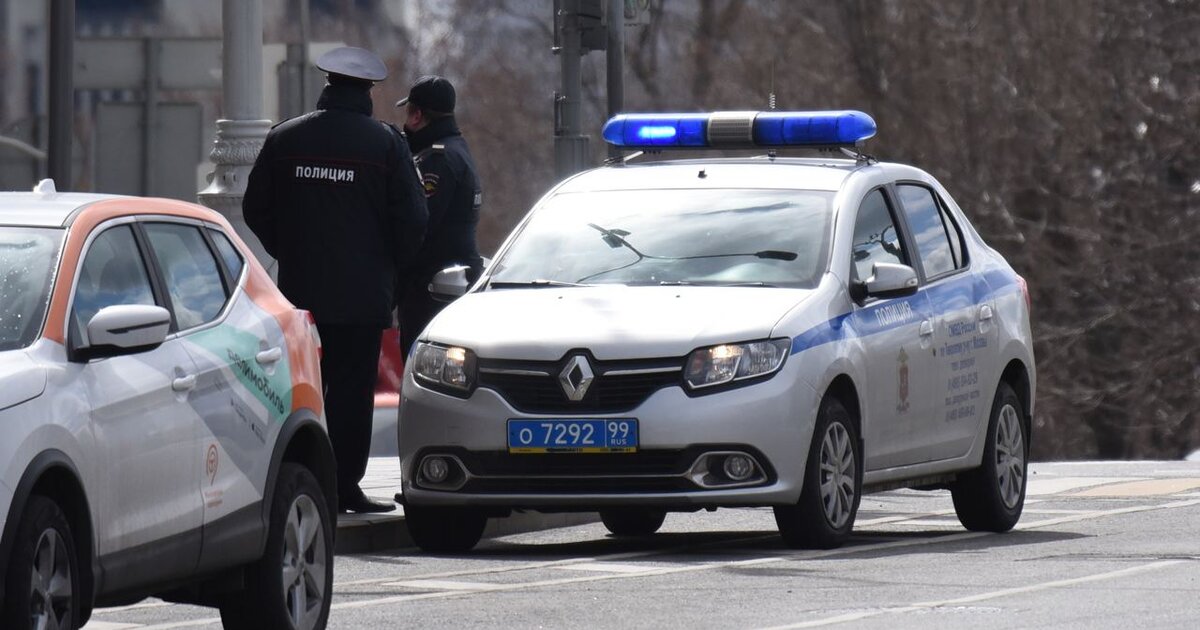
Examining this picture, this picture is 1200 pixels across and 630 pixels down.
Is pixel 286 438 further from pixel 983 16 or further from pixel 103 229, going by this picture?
pixel 983 16

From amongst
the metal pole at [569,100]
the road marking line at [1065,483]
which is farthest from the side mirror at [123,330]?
the road marking line at [1065,483]

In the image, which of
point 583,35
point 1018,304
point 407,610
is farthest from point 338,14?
point 407,610

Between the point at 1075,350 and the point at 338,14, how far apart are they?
12708mm

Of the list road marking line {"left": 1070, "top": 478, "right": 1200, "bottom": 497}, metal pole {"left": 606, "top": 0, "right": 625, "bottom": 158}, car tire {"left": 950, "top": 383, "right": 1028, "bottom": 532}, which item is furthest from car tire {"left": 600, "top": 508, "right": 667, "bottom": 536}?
road marking line {"left": 1070, "top": 478, "right": 1200, "bottom": 497}

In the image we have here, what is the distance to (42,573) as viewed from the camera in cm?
701

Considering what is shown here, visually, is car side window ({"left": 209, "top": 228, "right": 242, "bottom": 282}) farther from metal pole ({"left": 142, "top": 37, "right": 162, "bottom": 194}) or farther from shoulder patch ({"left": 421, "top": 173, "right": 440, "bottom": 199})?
metal pole ({"left": 142, "top": 37, "right": 162, "bottom": 194})

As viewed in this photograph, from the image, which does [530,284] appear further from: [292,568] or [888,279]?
[292,568]

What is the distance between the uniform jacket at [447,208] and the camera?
1315 cm

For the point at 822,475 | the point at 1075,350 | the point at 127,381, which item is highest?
the point at 127,381

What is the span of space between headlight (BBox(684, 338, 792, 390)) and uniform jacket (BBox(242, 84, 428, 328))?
5.14 feet

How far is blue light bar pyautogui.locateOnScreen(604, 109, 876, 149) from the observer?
13.2 m

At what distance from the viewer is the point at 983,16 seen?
117 feet

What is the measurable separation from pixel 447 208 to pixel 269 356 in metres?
4.59

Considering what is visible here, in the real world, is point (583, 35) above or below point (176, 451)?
above
